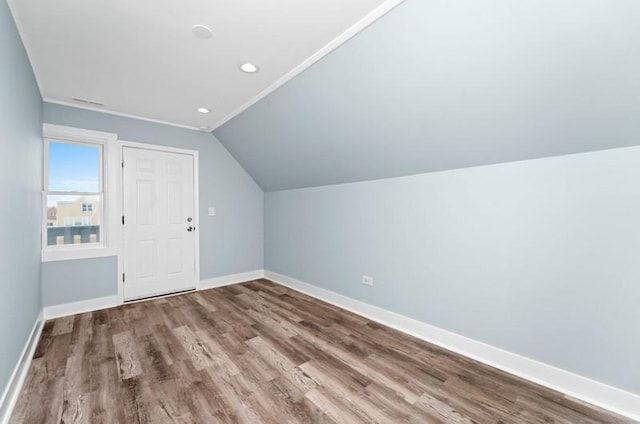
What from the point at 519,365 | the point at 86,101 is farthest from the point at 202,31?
the point at 519,365

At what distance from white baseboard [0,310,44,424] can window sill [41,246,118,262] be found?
2.67 feet

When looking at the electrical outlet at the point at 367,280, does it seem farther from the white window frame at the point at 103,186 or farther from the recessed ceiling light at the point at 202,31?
the white window frame at the point at 103,186

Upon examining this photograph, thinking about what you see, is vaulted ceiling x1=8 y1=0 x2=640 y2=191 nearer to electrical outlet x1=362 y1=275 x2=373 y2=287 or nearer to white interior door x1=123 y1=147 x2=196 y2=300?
white interior door x1=123 y1=147 x2=196 y2=300

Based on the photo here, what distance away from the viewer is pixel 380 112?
90.6 inches

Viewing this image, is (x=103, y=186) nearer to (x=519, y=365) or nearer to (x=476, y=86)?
(x=476, y=86)

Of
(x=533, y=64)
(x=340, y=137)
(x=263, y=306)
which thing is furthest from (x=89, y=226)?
(x=533, y=64)

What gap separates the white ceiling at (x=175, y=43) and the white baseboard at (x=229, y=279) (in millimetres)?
2656

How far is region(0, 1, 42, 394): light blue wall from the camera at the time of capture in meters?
1.59

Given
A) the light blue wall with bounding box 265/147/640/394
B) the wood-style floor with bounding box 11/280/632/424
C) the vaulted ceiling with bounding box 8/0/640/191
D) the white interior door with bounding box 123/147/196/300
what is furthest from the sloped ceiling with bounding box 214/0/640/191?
the white interior door with bounding box 123/147/196/300

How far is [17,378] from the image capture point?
183 centimetres

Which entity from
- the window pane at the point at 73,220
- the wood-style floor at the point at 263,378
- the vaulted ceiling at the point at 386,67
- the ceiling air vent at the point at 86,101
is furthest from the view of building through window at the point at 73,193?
the wood-style floor at the point at 263,378

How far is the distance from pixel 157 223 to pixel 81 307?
1273mm

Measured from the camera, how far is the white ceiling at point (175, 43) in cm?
170

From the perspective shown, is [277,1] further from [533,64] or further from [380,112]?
[533,64]
